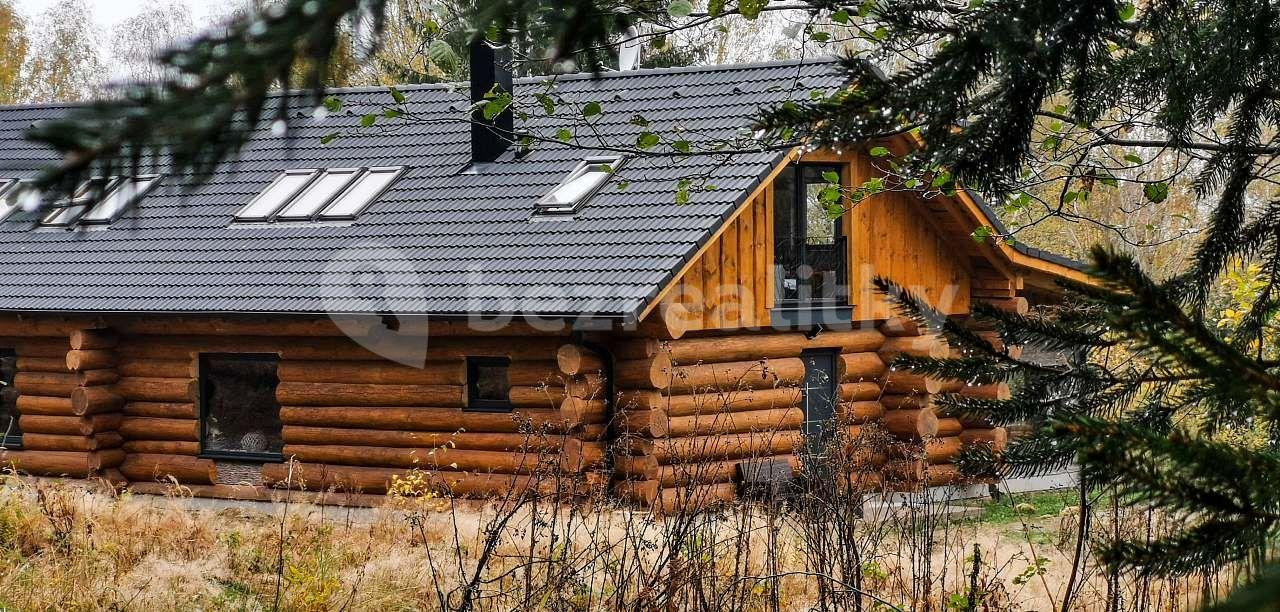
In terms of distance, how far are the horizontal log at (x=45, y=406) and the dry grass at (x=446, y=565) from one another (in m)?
4.82

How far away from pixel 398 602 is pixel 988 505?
10.2 meters

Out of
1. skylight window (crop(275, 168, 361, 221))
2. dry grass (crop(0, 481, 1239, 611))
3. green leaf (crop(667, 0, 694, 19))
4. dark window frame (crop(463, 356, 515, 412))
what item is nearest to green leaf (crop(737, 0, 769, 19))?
green leaf (crop(667, 0, 694, 19))

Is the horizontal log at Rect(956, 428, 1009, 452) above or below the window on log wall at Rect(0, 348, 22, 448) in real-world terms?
below

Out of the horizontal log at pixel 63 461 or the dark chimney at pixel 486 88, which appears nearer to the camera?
the dark chimney at pixel 486 88

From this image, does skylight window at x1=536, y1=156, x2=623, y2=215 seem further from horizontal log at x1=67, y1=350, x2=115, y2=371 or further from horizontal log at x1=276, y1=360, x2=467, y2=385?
horizontal log at x1=67, y1=350, x2=115, y2=371

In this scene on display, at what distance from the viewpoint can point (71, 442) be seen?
49.6ft

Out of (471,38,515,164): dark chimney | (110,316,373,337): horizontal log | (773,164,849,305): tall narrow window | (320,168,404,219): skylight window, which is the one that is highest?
(471,38,515,164): dark chimney

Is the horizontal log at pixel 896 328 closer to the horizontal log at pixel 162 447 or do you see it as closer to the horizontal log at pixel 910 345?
the horizontal log at pixel 910 345

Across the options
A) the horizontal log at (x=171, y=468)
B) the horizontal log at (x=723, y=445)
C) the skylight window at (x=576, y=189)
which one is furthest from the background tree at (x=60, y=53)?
the horizontal log at (x=723, y=445)

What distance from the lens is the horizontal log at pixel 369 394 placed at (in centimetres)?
1375

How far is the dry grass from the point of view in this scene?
560 cm

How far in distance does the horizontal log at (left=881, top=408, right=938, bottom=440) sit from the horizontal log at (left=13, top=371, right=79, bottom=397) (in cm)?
948

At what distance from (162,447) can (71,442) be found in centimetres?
104

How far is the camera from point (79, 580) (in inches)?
284
